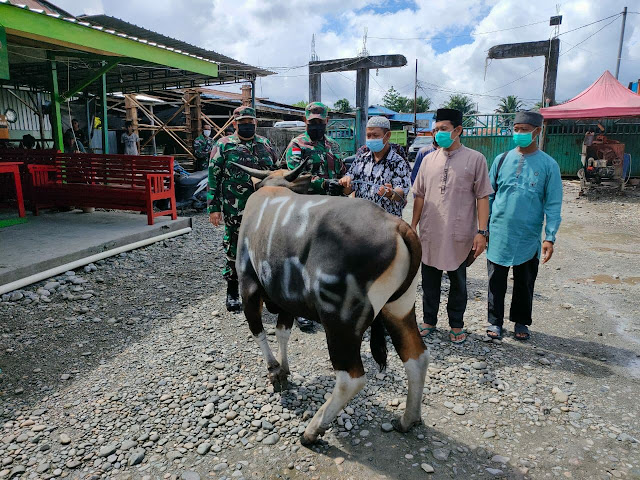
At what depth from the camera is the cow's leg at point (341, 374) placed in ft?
7.92

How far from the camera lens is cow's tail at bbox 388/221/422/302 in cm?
238

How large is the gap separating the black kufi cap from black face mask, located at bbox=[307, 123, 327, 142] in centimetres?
103

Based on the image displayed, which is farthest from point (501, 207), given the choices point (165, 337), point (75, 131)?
point (75, 131)

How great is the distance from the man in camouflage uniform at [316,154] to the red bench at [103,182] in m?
3.77

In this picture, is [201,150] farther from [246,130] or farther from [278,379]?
[278,379]

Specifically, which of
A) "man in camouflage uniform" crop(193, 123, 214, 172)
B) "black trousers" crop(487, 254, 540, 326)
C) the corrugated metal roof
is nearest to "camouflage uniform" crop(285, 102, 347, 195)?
"black trousers" crop(487, 254, 540, 326)

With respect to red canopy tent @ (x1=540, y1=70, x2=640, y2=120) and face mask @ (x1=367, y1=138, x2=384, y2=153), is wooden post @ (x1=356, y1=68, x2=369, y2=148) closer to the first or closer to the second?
red canopy tent @ (x1=540, y1=70, x2=640, y2=120)

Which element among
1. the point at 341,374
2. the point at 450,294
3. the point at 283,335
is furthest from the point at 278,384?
the point at 450,294

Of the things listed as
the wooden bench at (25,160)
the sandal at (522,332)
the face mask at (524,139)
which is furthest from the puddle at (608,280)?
the wooden bench at (25,160)

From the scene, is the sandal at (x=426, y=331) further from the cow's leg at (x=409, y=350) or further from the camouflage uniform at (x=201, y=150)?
the camouflage uniform at (x=201, y=150)

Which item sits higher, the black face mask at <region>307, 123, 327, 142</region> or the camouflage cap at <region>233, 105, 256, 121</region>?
the camouflage cap at <region>233, 105, 256, 121</region>

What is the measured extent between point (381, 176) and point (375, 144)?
0.91ft

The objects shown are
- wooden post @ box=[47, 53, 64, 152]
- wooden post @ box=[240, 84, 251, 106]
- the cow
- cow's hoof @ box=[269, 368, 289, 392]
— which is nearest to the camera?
the cow

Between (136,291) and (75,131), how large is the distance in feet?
28.6
